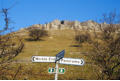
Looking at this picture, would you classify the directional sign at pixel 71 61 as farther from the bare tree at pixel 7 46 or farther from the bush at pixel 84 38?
the bush at pixel 84 38

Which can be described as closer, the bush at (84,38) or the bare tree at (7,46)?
the bare tree at (7,46)

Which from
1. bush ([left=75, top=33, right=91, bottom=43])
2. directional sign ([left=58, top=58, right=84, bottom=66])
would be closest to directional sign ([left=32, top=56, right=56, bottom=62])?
directional sign ([left=58, top=58, right=84, bottom=66])

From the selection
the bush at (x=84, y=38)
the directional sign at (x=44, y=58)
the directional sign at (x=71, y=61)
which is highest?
the bush at (x=84, y=38)

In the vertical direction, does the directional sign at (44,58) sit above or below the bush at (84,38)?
below

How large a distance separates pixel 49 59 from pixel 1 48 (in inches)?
49.5

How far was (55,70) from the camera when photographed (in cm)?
523

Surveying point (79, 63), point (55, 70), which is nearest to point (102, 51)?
point (79, 63)

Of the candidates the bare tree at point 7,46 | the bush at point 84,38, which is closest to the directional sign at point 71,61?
the bare tree at point 7,46

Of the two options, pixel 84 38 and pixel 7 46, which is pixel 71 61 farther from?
pixel 84 38

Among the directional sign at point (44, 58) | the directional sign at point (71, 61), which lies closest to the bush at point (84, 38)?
the directional sign at point (71, 61)

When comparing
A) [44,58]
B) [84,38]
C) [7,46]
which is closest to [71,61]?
[44,58]

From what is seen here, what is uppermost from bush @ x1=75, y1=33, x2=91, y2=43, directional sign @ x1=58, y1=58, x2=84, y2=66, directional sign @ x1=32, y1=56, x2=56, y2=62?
bush @ x1=75, y1=33, x2=91, y2=43

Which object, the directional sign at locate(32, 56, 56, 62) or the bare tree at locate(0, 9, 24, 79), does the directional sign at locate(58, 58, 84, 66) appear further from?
the bare tree at locate(0, 9, 24, 79)

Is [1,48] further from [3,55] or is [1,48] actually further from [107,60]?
[107,60]
